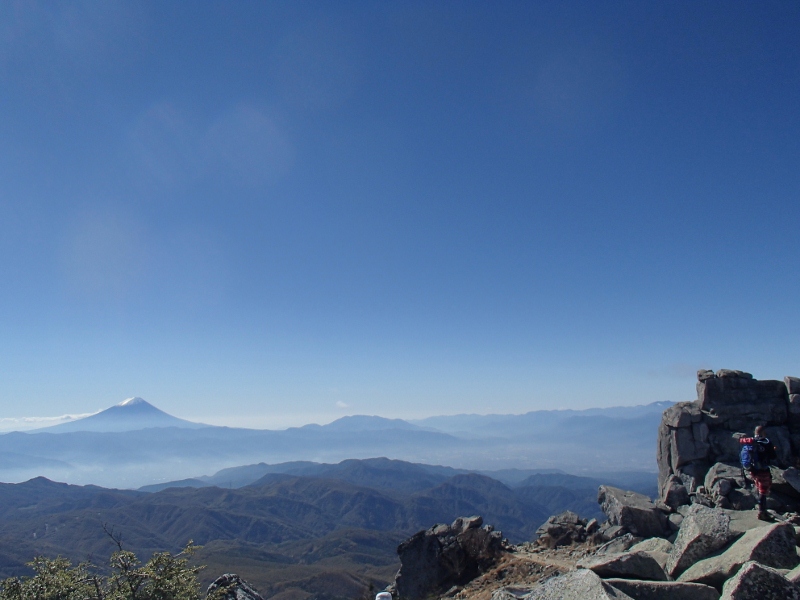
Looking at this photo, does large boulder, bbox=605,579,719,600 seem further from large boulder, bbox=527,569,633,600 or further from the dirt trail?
the dirt trail

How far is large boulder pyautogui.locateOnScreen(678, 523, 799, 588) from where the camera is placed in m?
12.7

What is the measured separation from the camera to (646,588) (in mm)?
11875

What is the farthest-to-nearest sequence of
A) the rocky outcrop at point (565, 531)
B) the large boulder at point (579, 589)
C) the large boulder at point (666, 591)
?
the rocky outcrop at point (565, 531) < the large boulder at point (666, 591) < the large boulder at point (579, 589)

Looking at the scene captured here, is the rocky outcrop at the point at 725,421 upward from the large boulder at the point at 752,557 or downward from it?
upward

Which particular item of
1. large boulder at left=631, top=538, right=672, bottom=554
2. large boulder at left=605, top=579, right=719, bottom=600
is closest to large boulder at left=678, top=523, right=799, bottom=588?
large boulder at left=605, top=579, right=719, bottom=600

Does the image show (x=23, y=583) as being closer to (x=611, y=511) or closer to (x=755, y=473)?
(x=611, y=511)

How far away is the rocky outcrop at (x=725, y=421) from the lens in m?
27.5

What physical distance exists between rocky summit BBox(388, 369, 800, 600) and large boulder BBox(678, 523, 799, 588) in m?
0.03

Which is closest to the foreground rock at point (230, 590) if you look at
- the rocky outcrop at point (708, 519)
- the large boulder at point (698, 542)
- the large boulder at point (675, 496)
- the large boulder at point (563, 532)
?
the rocky outcrop at point (708, 519)

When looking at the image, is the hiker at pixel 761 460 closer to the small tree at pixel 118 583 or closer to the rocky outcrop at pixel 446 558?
the rocky outcrop at pixel 446 558

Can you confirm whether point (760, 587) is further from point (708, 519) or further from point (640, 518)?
point (640, 518)

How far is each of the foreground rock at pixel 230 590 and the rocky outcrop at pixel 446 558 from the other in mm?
11008

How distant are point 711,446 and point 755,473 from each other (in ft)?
29.4

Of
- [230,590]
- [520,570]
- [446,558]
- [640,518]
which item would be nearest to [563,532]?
[520,570]
